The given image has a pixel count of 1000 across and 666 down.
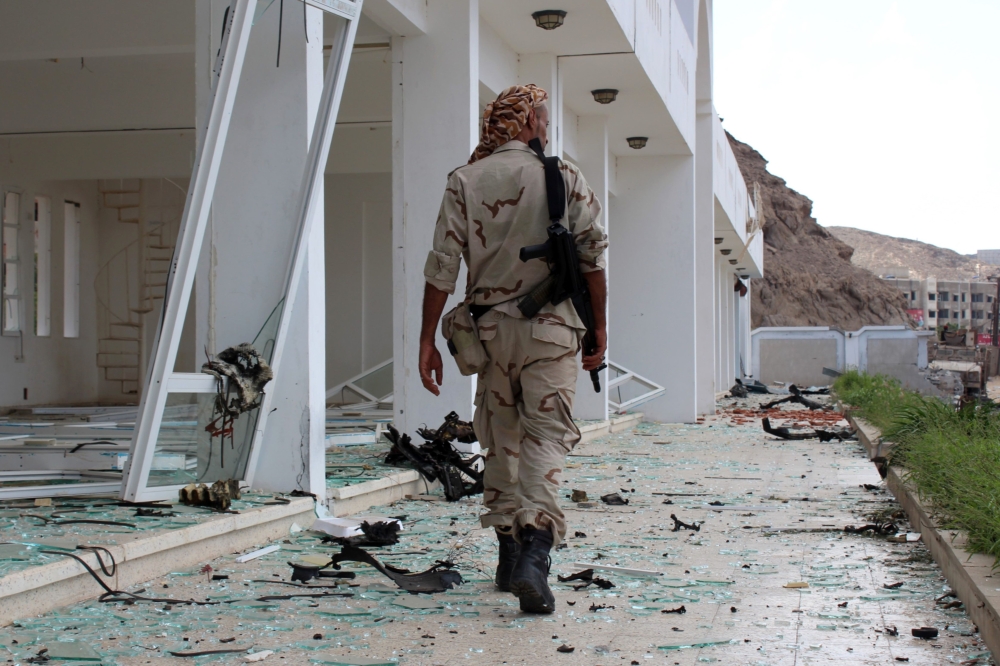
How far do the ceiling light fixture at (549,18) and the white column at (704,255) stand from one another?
330 inches

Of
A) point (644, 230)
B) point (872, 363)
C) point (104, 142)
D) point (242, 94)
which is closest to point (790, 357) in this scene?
point (872, 363)

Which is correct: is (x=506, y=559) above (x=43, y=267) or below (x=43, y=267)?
below

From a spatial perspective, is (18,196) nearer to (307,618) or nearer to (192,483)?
(192,483)

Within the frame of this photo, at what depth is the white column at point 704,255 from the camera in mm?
16703

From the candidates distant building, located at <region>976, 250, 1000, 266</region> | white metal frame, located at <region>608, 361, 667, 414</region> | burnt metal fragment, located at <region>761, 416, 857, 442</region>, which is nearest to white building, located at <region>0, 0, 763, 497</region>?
white metal frame, located at <region>608, 361, 667, 414</region>

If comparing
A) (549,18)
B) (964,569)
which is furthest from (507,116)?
(549,18)

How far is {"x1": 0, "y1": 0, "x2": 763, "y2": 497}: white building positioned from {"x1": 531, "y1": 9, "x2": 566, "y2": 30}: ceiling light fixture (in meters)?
0.09

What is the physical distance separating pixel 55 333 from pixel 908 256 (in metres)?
140

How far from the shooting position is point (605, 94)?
11.2m

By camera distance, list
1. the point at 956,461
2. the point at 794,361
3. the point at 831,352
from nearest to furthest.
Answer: the point at 956,461 → the point at 831,352 → the point at 794,361

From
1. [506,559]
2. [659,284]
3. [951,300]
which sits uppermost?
[951,300]

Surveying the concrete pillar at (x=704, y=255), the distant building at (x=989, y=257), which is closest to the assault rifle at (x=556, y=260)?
the concrete pillar at (x=704, y=255)

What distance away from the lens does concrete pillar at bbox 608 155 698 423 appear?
14.4 meters

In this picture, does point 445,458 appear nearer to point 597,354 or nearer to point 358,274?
point 597,354
